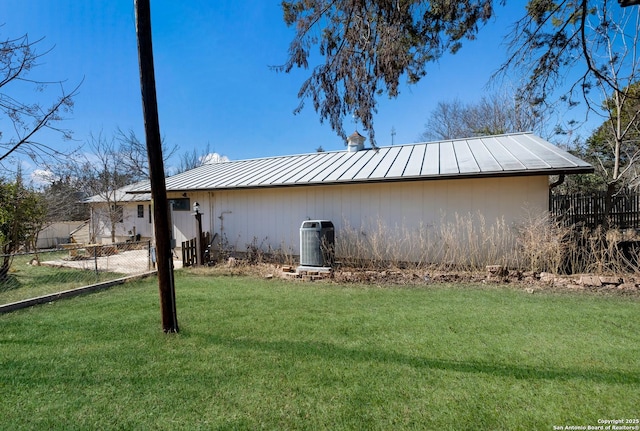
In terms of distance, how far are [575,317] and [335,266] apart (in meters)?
4.55

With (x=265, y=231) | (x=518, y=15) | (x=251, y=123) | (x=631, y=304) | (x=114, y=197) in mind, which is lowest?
(x=631, y=304)

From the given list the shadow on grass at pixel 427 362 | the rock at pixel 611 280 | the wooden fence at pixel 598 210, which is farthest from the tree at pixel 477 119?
the shadow on grass at pixel 427 362

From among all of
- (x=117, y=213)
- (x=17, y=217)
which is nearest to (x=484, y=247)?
(x=17, y=217)

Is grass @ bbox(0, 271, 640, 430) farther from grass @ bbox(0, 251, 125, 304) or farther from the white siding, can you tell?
the white siding

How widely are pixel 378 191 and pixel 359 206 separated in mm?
650

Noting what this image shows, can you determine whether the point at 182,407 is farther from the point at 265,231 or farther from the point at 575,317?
the point at 265,231

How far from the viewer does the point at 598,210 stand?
7.75 metres

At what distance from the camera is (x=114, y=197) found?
15.6 metres

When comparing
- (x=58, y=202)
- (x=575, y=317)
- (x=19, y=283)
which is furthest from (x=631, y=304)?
(x=58, y=202)

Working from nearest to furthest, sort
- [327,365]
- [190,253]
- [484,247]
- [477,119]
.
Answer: [327,365] → [484,247] → [190,253] → [477,119]

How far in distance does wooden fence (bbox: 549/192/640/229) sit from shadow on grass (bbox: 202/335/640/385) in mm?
5756

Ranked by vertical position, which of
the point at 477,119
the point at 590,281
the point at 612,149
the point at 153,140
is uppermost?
the point at 477,119

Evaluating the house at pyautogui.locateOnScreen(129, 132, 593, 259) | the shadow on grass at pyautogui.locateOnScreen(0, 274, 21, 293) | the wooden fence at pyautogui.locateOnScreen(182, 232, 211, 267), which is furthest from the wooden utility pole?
the shadow on grass at pyautogui.locateOnScreen(0, 274, 21, 293)

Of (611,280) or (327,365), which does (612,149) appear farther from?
(327,365)
